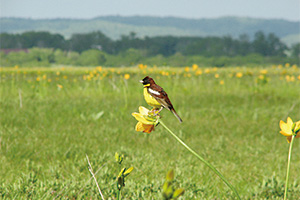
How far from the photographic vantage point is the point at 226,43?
3188cm

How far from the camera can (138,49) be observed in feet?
93.9

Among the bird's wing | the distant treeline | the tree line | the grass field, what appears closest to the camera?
the bird's wing

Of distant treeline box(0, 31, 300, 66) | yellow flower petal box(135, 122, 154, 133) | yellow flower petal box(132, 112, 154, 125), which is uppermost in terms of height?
yellow flower petal box(132, 112, 154, 125)

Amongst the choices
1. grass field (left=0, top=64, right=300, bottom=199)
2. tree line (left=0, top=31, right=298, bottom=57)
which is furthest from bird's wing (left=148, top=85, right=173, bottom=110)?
tree line (left=0, top=31, right=298, bottom=57)

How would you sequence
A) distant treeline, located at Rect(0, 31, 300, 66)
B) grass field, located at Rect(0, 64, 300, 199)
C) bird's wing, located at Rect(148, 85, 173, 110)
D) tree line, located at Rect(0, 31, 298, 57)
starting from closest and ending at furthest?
bird's wing, located at Rect(148, 85, 173, 110) < grass field, located at Rect(0, 64, 300, 199) < distant treeline, located at Rect(0, 31, 300, 66) < tree line, located at Rect(0, 31, 298, 57)

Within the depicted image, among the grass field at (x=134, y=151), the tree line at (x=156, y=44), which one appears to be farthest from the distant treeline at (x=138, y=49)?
the grass field at (x=134, y=151)

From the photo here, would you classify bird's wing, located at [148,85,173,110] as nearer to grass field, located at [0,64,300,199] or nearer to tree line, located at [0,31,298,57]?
grass field, located at [0,64,300,199]

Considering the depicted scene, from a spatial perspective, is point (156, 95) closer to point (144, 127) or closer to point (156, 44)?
point (144, 127)

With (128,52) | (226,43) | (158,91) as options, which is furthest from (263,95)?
(226,43)

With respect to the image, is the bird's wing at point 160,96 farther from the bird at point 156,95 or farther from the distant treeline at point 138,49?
the distant treeline at point 138,49

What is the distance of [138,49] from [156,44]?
9.58 feet

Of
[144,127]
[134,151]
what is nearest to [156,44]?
[134,151]

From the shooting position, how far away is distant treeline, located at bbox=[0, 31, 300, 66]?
20.1 metres

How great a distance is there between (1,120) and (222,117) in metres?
3.70
